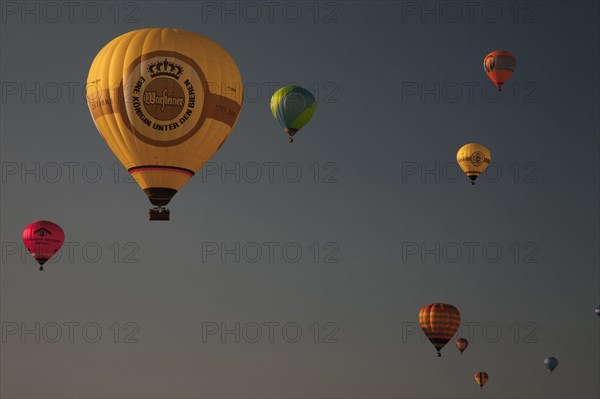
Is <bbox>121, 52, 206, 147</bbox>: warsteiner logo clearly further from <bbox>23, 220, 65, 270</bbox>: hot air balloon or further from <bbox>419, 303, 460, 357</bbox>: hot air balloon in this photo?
<bbox>419, 303, 460, 357</bbox>: hot air balloon

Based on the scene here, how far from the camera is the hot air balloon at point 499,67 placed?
75438 mm

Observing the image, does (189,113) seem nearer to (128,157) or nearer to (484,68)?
(128,157)

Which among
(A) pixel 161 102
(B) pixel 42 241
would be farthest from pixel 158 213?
(B) pixel 42 241

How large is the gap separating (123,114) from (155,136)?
1556mm

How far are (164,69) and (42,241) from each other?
53.1 feet

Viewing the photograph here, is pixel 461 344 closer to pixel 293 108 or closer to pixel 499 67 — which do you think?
pixel 499 67

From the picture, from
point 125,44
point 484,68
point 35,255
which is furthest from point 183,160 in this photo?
point 484,68

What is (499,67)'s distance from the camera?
75.4 metres

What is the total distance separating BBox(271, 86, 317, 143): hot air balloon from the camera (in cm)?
6950

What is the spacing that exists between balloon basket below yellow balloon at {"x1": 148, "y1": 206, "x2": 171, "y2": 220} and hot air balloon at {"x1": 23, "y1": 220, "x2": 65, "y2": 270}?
13226 mm

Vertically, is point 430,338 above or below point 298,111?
below

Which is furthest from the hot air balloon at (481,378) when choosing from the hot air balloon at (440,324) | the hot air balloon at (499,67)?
the hot air balloon at (499,67)

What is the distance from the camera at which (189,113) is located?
54.1 m

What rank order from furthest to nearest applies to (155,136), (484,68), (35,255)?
(484,68) → (35,255) → (155,136)
